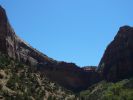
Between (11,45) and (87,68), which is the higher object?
(87,68)

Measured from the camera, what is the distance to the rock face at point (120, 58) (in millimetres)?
154625

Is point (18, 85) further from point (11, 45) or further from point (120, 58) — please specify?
point (120, 58)

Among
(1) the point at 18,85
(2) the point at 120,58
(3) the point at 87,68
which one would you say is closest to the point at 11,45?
(1) the point at 18,85

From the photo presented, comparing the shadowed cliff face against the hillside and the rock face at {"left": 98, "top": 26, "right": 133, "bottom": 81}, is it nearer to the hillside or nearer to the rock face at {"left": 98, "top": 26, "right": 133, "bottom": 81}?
the hillside

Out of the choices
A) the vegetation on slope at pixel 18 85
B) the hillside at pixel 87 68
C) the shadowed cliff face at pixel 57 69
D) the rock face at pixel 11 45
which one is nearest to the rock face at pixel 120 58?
the hillside at pixel 87 68

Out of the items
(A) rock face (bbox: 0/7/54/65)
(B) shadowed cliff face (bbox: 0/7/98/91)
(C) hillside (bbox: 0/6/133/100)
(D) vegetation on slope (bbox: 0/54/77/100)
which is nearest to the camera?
(D) vegetation on slope (bbox: 0/54/77/100)

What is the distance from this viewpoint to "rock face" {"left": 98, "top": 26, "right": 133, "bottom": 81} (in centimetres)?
15462

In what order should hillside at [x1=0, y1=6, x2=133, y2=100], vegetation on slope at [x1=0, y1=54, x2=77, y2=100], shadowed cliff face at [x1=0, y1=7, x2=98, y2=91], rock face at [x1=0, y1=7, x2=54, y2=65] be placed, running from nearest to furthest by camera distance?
1. vegetation on slope at [x1=0, y1=54, x2=77, y2=100]
2. rock face at [x1=0, y1=7, x2=54, y2=65]
3. hillside at [x1=0, y1=6, x2=133, y2=100]
4. shadowed cliff face at [x1=0, y1=7, x2=98, y2=91]

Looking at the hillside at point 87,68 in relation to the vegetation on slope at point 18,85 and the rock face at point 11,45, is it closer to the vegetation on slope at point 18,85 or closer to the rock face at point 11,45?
the rock face at point 11,45

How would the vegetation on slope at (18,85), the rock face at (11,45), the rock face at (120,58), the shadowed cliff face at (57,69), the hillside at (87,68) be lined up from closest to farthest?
the vegetation on slope at (18,85), the rock face at (11,45), the hillside at (87,68), the shadowed cliff face at (57,69), the rock face at (120,58)

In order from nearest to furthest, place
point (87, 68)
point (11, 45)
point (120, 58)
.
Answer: point (11, 45)
point (120, 58)
point (87, 68)

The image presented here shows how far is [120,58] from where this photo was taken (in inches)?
6230

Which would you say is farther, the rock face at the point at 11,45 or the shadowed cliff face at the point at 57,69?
the shadowed cliff face at the point at 57,69

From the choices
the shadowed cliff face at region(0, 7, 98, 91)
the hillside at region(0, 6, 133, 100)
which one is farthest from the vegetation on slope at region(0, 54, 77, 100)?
the shadowed cliff face at region(0, 7, 98, 91)
